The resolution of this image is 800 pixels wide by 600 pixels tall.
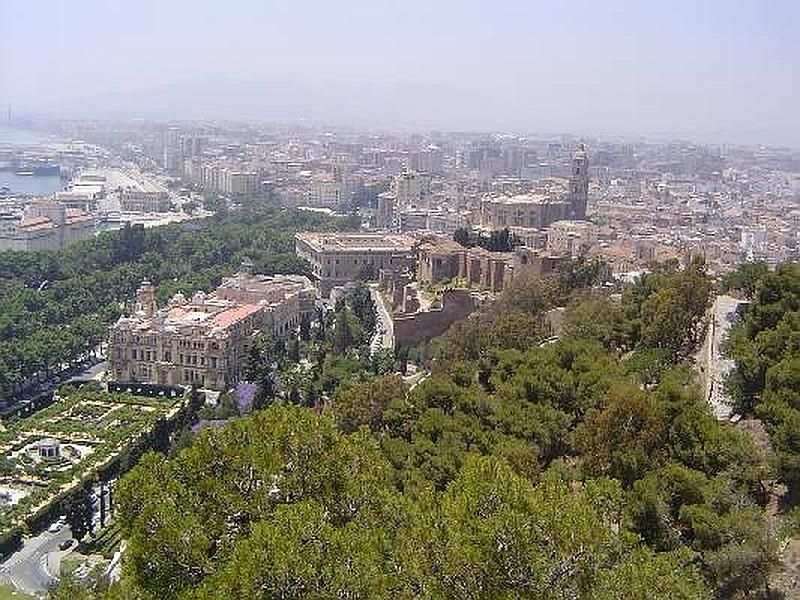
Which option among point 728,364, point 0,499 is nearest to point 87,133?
point 0,499

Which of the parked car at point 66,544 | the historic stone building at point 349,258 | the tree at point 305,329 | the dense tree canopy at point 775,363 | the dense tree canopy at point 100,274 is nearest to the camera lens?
the dense tree canopy at point 775,363

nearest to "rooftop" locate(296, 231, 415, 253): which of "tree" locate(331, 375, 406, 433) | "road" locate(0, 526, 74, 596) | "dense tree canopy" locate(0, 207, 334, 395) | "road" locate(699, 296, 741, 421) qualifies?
"dense tree canopy" locate(0, 207, 334, 395)

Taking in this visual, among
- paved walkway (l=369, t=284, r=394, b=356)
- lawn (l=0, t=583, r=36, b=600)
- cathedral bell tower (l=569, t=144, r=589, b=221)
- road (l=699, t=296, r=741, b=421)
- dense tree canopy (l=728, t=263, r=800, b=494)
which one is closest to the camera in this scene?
dense tree canopy (l=728, t=263, r=800, b=494)

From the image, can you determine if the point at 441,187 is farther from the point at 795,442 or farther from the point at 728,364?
the point at 795,442

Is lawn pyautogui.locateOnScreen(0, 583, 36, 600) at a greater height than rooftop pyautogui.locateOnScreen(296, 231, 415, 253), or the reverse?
rooftop pyautogui.locateOnScreen(296, 231, 415, 253)

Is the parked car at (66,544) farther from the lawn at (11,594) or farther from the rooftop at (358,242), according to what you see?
the rooftop at (358,242)

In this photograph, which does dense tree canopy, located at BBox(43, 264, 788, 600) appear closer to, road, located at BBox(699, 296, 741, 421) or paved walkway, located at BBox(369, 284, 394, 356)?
road, located at BBox(699, 296, 741, 421)

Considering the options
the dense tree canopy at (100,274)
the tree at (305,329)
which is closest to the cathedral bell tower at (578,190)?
the dense tree canopy at (100,274)
